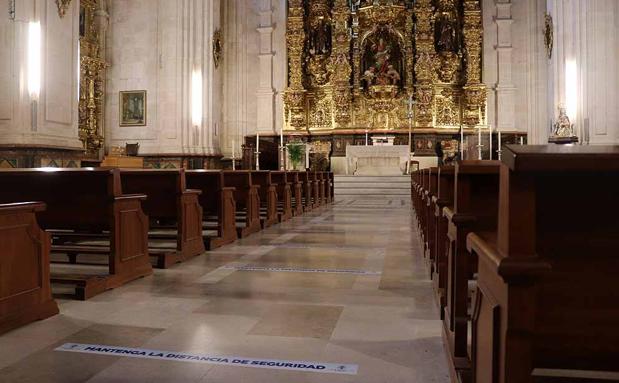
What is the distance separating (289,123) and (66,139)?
13449 mm

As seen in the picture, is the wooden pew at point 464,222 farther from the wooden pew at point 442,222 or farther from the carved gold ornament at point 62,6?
the carved gold ornament at point 62,6

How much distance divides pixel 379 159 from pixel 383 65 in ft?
14.3

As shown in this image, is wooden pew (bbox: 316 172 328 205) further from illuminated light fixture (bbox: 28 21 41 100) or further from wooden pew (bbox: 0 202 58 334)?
wooden pew (bbox: 0 202 58 334)

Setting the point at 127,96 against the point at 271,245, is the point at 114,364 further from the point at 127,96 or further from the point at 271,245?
the point at 127,96

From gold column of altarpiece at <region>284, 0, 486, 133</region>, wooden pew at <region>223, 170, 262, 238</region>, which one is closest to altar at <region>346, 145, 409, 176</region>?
gold column of altarpiece at <region>284, 0, 486, 133</region>

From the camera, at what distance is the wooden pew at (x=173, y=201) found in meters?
6.44

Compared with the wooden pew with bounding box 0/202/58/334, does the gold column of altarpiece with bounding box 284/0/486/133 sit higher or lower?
higher

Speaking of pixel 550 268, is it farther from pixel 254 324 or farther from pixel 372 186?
pixel 372 186

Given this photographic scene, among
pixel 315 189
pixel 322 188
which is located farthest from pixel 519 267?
pixel 322 188

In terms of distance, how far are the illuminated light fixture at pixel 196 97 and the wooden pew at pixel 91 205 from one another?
12999 millimetres

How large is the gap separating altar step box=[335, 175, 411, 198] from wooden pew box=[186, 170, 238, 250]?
35.9ft

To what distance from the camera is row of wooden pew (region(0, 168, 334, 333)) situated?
3.76 m

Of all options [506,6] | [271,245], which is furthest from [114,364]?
[506,6]

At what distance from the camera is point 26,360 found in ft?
9.96
